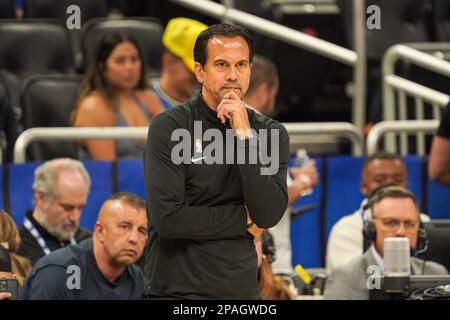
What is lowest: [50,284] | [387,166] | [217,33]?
[50,284]

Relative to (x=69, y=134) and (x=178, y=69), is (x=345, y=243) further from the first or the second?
(x=69, y=134)

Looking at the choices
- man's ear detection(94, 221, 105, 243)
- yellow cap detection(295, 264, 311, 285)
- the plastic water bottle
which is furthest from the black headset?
man's ear detection(94, 221, 105, 243)

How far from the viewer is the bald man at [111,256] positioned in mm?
5773

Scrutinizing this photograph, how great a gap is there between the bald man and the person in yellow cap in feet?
5.10

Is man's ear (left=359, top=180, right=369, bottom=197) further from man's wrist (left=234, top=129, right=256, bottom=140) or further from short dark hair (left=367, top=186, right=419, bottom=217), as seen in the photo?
man's wrist (left=234, top=129, right=256, bottom=140)

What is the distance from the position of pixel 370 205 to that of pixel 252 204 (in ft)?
6.99

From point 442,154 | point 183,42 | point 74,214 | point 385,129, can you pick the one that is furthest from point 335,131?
point 74,214

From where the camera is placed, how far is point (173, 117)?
14.6 ft

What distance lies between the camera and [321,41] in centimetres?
854

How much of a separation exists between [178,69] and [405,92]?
59.2 inches

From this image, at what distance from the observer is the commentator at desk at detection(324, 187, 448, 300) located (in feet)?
19.8

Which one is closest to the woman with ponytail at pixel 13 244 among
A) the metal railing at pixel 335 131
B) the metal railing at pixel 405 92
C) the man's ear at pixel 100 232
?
the man's ear at pixel 100 232

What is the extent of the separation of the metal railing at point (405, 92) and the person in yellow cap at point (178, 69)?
4.19 ft
